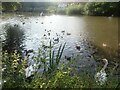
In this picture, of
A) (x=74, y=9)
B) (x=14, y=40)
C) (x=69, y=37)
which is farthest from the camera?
(x=74, y=9)

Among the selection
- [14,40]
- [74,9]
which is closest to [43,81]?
[14,40]

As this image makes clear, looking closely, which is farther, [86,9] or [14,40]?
[86,9]

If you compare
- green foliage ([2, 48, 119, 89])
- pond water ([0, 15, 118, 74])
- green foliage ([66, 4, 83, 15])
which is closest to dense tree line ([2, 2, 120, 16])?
green foliage ([66, 4, 83, 15])

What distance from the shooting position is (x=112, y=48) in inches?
444

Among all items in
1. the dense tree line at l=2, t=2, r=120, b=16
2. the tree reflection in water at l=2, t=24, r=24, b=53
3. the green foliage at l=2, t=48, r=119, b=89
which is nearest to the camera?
the green foliage at l=2, t=48, r=119, b=89

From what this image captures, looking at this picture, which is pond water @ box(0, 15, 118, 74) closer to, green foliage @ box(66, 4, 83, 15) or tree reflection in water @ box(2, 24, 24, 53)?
tree reflection in water @ box(2, 24, 24, 53)

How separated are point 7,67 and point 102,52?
719 cm

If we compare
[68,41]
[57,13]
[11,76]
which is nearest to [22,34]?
[68,41]

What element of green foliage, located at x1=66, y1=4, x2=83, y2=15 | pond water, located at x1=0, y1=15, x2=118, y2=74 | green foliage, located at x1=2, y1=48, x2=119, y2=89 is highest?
green foliage, located at x1=2, y1=48, x2=119, y2=89

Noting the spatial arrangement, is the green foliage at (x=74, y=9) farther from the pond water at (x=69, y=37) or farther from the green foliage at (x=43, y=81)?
the green foliage at (x=43, y=81)

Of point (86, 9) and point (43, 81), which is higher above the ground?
point (43, 81)

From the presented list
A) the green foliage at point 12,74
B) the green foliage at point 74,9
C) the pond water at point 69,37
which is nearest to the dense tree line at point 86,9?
the green foliage at point 74,9

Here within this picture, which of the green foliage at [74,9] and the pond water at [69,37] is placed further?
the green foliage at [74,9]

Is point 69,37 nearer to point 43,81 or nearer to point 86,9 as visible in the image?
point 86,9
